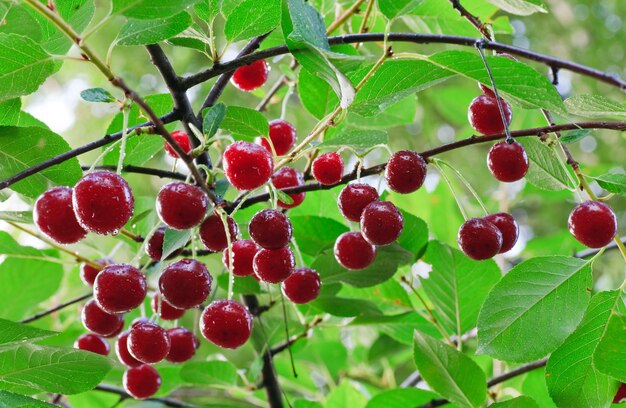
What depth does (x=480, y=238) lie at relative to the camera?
0.91 meters

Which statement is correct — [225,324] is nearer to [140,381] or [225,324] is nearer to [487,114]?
[140,381]

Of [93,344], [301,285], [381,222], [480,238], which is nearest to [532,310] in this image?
[480,238]

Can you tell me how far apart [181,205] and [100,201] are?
0.09 meters

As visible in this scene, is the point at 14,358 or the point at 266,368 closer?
the point at 14,358

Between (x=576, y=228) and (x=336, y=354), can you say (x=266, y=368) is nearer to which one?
(x=336, y=354)

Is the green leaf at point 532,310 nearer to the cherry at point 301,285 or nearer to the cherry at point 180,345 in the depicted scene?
the cherry at point 301,285

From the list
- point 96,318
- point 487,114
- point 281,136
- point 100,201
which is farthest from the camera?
point 281,136

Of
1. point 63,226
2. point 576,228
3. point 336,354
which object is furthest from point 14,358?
point 336,354

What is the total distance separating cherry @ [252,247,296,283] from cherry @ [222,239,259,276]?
7cm

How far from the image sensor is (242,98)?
4270mm

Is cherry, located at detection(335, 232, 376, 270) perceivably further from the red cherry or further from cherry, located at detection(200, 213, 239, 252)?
the red cherry

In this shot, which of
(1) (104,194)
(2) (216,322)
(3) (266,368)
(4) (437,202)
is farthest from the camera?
(4) (437,202)

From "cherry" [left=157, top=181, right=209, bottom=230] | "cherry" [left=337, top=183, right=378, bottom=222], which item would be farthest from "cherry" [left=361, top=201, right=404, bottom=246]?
"cherry" [left=157, top=181, right=209, bottom=230]

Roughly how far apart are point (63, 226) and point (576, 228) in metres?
0.69
